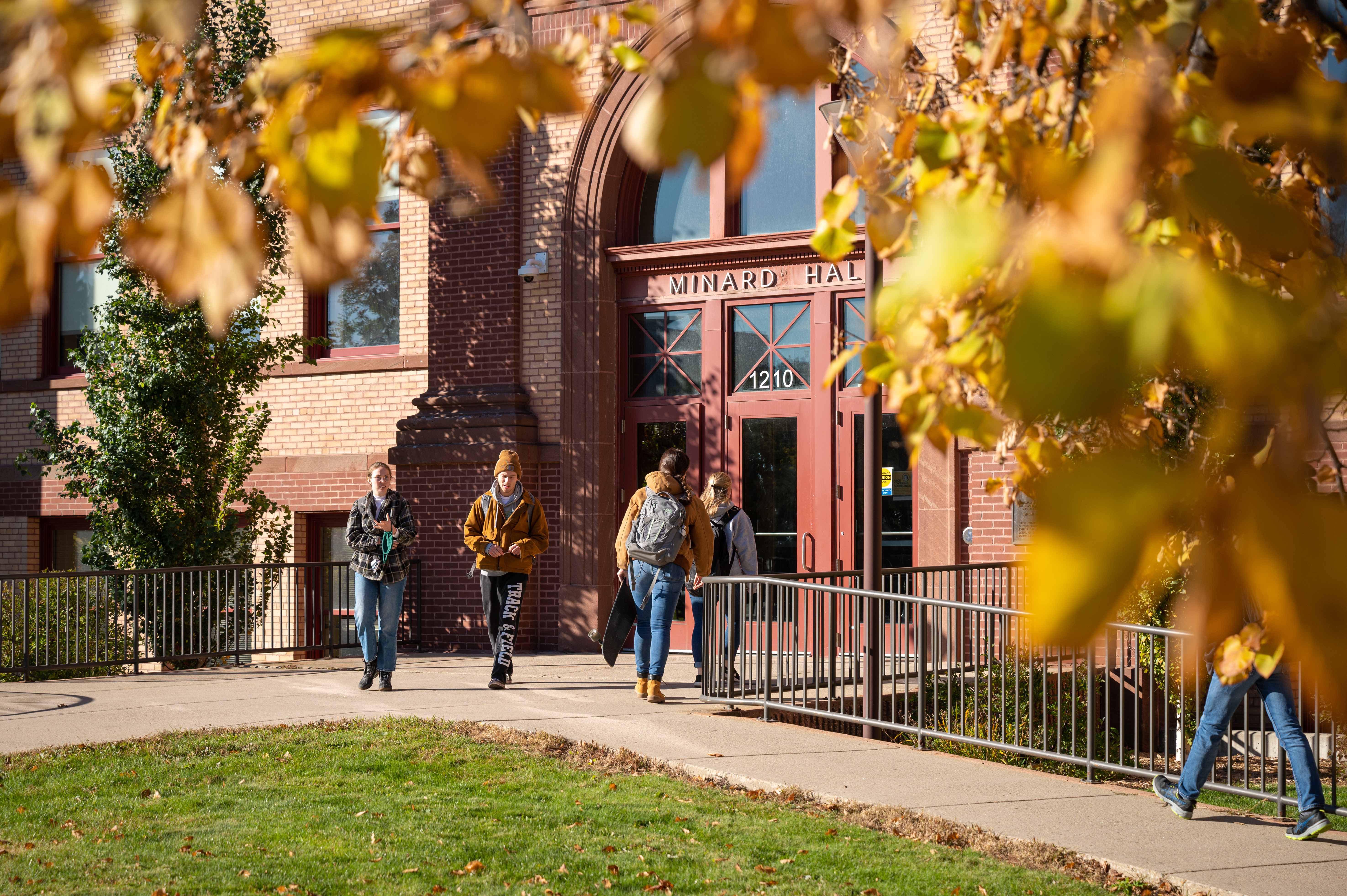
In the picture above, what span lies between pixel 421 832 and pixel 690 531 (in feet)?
14.7

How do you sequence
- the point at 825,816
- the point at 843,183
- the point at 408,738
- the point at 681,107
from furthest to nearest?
the point at 408,738 → the point at 825,816 → the point at 843,183 → the point at 681,107

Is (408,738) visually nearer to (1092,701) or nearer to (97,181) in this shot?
(1092,701)

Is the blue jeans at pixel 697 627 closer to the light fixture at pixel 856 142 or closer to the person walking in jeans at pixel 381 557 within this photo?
the person walking in jeans at pixel 381 557

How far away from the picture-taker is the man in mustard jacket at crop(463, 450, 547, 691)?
34.2 feet

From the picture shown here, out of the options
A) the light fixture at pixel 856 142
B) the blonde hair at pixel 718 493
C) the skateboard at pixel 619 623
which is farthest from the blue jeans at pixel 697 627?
the light fixture at pixel 856 142

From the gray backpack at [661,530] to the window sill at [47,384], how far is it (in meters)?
10.9

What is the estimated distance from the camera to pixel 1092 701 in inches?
276

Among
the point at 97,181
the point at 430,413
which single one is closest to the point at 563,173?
the point at 430,413

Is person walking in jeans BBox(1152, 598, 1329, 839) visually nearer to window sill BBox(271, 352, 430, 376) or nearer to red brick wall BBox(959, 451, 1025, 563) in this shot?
red brick wall BBox(959, 451, 1025, 563)

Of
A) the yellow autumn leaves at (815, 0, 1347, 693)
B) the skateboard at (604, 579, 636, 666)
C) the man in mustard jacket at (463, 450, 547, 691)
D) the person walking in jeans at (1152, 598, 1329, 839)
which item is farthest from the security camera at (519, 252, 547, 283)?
the yellow autumn leaves at (815, 0, 1347, 693)

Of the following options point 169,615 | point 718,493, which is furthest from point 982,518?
point 169,615

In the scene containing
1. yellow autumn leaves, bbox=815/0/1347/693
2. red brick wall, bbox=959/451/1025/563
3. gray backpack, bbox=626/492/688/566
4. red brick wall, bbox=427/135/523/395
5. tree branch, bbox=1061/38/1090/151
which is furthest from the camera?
red brick wall, bbox=427/135/523/395

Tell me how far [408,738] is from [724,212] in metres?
7.85

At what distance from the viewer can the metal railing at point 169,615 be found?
1197 cm
